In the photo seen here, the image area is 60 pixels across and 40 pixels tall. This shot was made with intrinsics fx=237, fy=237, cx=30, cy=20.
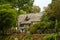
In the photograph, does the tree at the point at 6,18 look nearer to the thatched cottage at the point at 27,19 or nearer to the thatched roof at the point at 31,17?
the thatched roof at the point at 31,17

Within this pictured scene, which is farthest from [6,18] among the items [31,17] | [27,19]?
[27,19]

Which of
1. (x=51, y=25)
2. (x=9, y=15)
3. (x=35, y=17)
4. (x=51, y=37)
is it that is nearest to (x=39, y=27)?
(x=51, y=25)

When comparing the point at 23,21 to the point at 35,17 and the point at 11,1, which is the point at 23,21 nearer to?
the point at 35,17

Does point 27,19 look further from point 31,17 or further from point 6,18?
point 6,18

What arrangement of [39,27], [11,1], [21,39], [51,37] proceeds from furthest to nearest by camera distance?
[11,1]
[39,27]
[21,39]
[51,37]

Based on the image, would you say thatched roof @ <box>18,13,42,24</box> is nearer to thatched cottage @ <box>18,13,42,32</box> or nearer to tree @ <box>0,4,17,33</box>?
thatched cottage @ <box>18,13,42,32</box>

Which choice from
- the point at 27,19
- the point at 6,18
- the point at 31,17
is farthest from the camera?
the point at 27,19

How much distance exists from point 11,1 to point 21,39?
54.1 feet

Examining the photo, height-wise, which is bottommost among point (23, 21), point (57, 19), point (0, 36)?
point (23, 21)

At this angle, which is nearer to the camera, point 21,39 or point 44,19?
point 21,39

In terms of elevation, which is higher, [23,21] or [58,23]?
[58,23]

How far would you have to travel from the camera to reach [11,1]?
4244 cm

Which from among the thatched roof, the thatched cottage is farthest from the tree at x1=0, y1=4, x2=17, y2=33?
the thatched cottage

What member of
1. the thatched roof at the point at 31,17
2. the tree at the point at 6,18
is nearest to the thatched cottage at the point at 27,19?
the thatched roof at the point at 31,17
